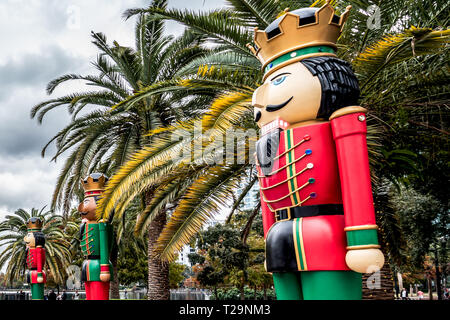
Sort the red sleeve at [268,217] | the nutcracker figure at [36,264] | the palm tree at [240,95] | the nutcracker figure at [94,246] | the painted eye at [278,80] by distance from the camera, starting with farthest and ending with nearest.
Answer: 1. the nutcracker figure at [36,264]
2. the nutcracker figure at [94,246]
3. the palm tree at [240,95]
4. the red sleeve at [268,217]
5. the painted eye at [278,80]

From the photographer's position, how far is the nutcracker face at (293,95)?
10.5 feet

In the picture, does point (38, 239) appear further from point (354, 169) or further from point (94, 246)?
point (354, 169)

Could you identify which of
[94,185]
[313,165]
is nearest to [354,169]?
[313,165]

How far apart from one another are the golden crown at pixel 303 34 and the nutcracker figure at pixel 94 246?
5.07 metres

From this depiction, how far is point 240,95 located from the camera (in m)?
4.73

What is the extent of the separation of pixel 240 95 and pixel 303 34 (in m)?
1.44

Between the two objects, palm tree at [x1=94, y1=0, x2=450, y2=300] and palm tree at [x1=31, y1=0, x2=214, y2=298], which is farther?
palm tree at [x1=31, y1=0, x2=214, y2=298]

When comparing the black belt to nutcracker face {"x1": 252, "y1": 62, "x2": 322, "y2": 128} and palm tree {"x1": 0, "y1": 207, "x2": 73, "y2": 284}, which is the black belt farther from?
palm tree {"x1": 0, "y1": 207, "x2": 73, "y2": 284}

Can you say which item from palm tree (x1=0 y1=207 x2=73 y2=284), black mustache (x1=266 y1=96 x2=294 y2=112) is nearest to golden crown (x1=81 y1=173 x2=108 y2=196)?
black mustache (x1=266 y1=96 x2=294 y2=112)

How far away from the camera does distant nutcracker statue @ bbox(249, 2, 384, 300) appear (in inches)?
114

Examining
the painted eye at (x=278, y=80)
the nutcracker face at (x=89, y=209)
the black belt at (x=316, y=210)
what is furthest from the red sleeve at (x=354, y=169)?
the nutcracker face at (x=89, y=209)

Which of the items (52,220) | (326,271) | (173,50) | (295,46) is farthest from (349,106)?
(52,220)

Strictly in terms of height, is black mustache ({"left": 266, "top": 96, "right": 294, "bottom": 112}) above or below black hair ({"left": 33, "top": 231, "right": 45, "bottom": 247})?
above

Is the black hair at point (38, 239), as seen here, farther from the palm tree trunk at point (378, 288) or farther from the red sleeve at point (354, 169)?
the red sleeve at point (354, 169)
